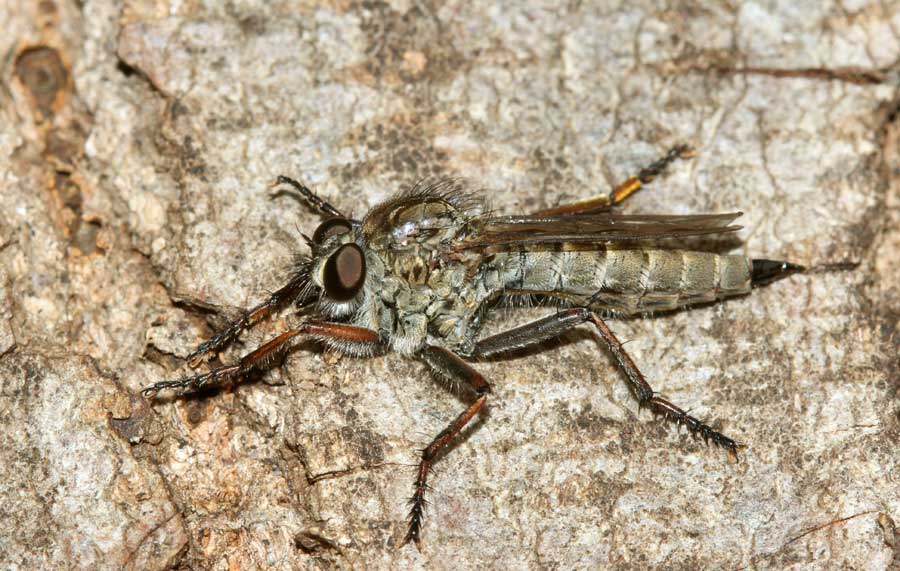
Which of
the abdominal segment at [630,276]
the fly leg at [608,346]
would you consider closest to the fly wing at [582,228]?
the abdominal segment at [630,276]

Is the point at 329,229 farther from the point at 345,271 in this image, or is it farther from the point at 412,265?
the point at 412,265

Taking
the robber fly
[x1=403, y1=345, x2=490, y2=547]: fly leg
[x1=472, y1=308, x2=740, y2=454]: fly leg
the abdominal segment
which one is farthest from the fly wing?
[x1=403, y1=345, x2=490, y2=547]: fly leg

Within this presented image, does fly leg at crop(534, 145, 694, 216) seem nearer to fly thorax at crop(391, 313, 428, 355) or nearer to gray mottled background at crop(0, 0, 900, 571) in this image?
gray mottled background at crop(0, 0, 900, 571)

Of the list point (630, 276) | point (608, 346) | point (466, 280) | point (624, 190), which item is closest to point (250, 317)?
point (466, 280)

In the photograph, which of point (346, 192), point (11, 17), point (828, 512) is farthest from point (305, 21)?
point (828, 512)

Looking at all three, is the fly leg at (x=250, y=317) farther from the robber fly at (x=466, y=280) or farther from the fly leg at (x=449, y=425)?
the fly leg at (x=449, y=425)

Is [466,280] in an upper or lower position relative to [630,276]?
lower

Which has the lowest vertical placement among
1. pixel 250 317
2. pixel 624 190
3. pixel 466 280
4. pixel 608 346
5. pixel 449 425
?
pixel 449 425
